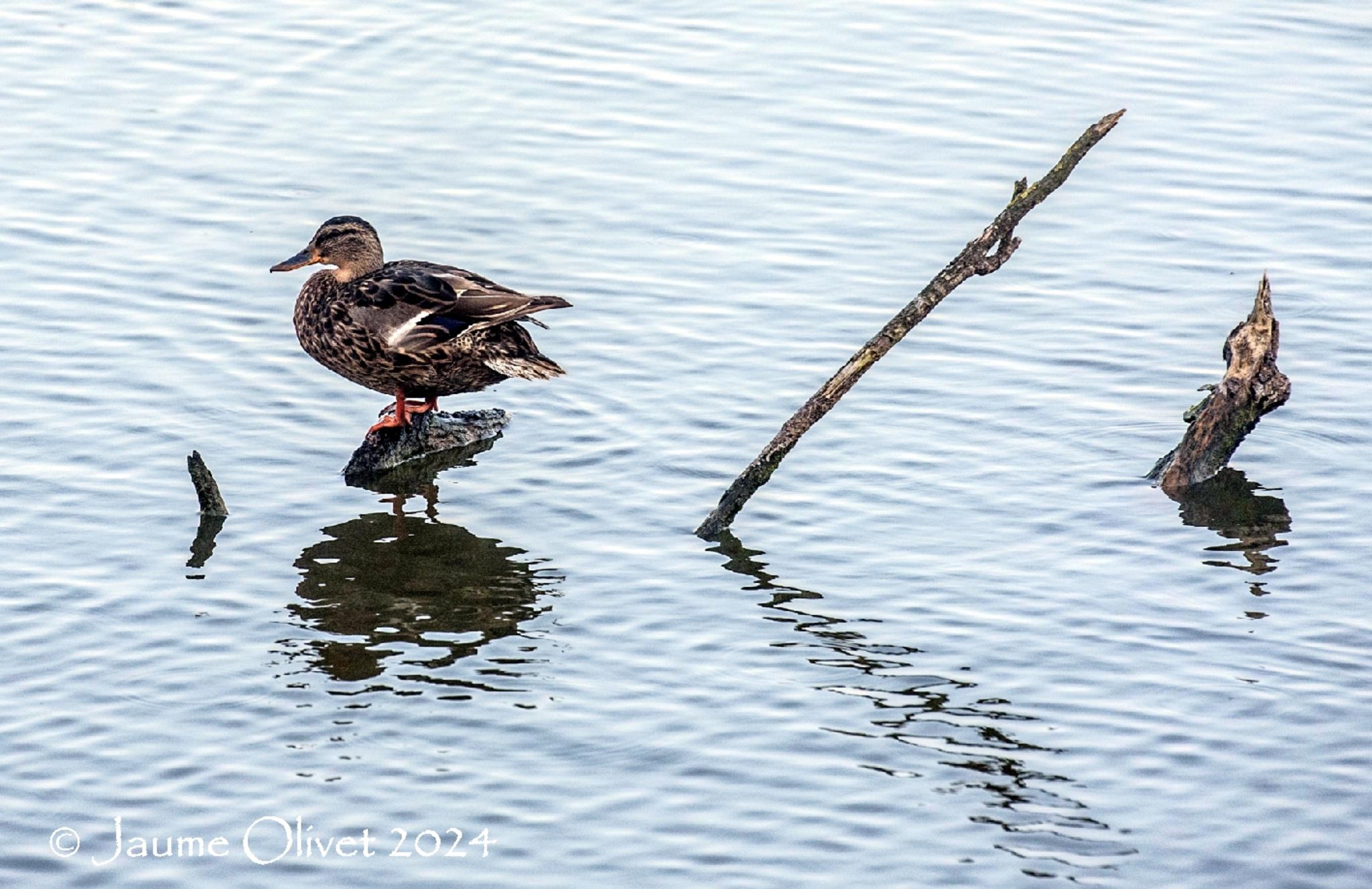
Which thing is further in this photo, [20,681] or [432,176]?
[432,176]

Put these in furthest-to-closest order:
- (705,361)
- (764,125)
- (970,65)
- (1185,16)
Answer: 1. (1185,16)
2. (970,65)
3. (764,125)
4. (705,361)

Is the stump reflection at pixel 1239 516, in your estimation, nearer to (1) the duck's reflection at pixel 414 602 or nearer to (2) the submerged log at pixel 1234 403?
(2) the submerged log at pixel 1234 403

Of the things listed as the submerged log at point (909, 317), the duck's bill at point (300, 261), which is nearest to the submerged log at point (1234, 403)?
the submerged log at point (909, 317)

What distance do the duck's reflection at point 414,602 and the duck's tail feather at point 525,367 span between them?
81cm

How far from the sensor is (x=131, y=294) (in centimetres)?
1373

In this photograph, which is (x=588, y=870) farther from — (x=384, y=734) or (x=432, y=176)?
(x=432, y=176)

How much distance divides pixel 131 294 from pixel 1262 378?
7615mm

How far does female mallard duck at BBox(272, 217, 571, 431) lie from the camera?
1142 centimetres

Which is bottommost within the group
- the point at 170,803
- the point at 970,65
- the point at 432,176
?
the point at 170,803

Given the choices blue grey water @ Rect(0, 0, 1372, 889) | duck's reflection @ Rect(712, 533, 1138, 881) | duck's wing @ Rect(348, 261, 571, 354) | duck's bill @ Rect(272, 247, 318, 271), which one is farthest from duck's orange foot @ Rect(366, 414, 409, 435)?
duck's reflection @ Rect(712, 533, 1138, 881)

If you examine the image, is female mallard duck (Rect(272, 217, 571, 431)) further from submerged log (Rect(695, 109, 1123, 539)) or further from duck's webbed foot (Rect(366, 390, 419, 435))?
submerged log (Rect(695, 109, 1123, 539))

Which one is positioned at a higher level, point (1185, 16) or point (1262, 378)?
point (1185, 16)

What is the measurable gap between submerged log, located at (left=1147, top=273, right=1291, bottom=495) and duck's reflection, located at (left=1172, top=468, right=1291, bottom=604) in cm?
11

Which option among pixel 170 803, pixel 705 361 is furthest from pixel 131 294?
pixel 170 803
